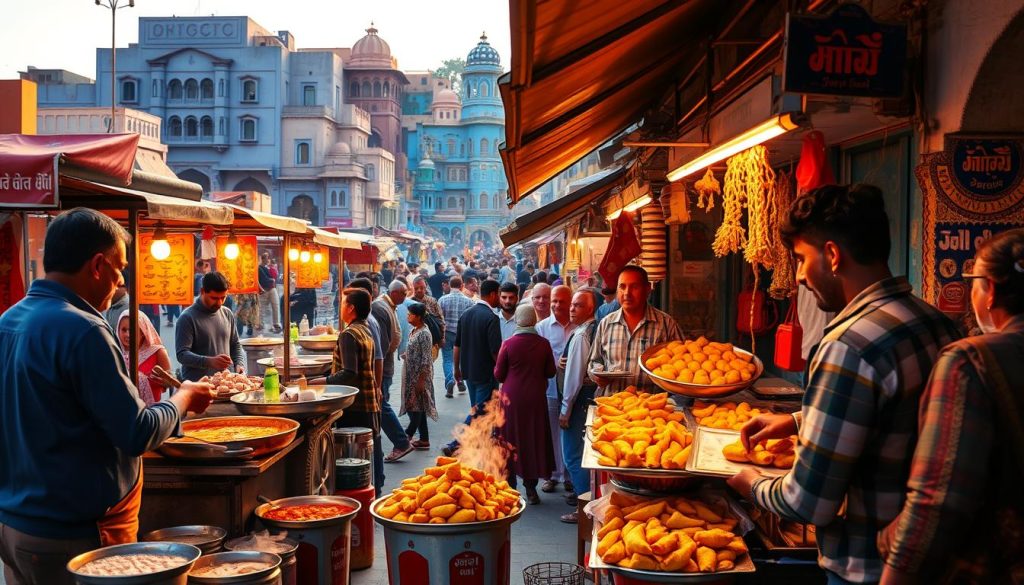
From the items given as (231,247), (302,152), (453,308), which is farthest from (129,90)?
(231,247)

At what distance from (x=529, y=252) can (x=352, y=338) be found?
40391 millimetres

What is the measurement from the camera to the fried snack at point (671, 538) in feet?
11.4

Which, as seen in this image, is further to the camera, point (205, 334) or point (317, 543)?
point (205, 334)

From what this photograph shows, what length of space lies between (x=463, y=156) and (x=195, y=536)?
84.9 m

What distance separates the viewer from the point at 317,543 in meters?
5.06

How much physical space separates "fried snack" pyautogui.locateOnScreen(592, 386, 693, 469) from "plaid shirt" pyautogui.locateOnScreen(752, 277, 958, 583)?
1.29m

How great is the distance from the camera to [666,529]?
12.2 ft

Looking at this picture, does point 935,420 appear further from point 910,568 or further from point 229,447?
point 229,447

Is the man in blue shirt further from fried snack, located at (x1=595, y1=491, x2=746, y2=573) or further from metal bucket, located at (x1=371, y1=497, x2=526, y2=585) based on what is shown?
fried snack, located at (x1=595, y1=491, x2=746, y2=573)

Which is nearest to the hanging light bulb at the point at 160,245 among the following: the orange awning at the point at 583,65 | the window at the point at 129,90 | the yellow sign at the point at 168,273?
the yellow sign at the point at 168,273

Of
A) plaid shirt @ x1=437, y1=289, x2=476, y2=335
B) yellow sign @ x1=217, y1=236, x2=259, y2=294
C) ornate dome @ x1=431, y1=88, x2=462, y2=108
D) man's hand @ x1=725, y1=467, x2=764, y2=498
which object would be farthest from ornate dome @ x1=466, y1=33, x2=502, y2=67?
man's hand @ x1=725, y1=467, x2=764, y2=498

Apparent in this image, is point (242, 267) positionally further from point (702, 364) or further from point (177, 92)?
point (177, 92)

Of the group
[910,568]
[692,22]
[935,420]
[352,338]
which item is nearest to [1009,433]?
[935,420]

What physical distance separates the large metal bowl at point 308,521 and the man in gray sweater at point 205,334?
319 centimetres
